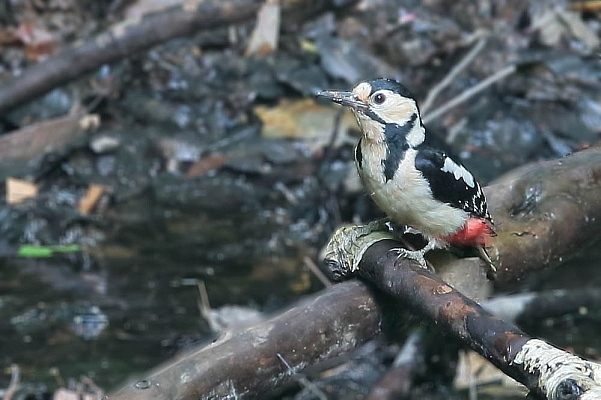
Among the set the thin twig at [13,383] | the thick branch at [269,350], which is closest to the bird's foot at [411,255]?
the thick branch at [269,350]

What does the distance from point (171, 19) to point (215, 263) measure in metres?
2.14

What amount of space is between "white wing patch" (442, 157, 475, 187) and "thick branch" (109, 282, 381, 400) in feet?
1.80

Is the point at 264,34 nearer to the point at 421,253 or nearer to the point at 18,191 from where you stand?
the point at 18,191

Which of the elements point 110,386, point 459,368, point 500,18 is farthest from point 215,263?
point 500,18

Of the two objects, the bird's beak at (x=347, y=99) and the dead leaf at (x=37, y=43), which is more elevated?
the bird's beak at (x=347, y=99)

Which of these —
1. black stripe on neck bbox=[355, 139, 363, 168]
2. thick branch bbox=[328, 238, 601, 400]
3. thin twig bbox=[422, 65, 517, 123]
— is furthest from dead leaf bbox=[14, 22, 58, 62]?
thick branch bbox=[328, 238, 601, 400]

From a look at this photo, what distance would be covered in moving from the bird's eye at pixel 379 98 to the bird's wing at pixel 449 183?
21 centimetres

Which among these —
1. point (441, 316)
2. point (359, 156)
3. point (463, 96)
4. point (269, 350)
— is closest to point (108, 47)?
point (463, 96)

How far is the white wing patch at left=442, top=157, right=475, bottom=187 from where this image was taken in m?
3.16

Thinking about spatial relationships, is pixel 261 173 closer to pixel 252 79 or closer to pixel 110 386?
pixel 252 79

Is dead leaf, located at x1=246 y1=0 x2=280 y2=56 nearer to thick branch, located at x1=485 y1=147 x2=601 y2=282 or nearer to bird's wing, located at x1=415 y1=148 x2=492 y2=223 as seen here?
thick branch, located at x1=485 y1=147 x2=601 y2=282

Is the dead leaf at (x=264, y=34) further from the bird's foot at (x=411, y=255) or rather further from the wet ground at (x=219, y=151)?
the bird's foot at (x=411, y=255)

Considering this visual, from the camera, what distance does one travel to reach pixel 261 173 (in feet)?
22.4

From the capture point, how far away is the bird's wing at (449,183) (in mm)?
3121
